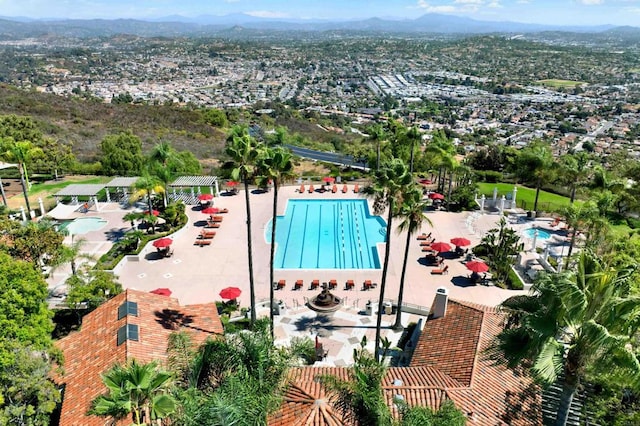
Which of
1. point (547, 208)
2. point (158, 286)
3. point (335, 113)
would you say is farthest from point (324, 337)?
point (335, 113)

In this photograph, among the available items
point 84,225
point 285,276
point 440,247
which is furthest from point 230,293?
point 84,225

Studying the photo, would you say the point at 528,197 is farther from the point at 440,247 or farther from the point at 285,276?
the point at 285,276

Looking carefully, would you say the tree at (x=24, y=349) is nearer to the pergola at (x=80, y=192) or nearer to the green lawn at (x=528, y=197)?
the pergola at (x=80, y=192)

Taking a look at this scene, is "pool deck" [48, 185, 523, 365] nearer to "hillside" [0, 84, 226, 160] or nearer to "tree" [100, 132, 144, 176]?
"tree" [100, 132, 144, 176]

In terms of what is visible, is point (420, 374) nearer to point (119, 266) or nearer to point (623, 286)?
point (623, 286)

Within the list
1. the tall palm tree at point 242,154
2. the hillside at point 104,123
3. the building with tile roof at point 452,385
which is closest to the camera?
the building with tile roof at point 452,385

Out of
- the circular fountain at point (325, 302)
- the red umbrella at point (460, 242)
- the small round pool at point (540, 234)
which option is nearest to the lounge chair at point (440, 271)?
the red umbrella at point (460, 242)

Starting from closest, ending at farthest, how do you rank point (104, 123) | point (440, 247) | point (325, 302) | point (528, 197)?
point (325, 302) < point (440, 247) < point (528, 197) < point (104, 123)
